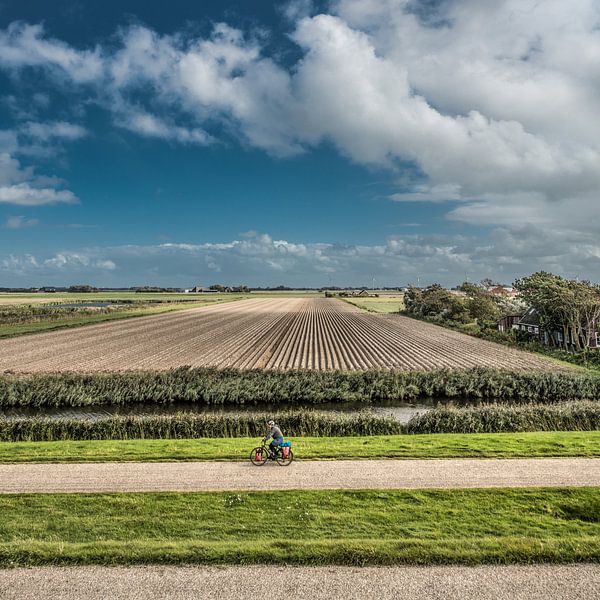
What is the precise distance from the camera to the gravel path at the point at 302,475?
1477cm

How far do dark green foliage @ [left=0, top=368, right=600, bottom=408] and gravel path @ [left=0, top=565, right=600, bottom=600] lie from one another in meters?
23.4

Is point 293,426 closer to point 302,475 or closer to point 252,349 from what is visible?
point 302,475

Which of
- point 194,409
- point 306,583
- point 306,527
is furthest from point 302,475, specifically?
point 194,409

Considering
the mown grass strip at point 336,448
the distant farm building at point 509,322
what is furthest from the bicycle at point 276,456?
the distant farm building at point 509,322

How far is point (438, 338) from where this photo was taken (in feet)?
232

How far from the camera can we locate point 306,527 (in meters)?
12.2

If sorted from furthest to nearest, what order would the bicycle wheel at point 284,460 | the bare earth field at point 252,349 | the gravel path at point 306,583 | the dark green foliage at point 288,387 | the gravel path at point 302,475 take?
the bare earth field at point 252,349 < the dark green foliage at point 288,387 < the bicycle wheel at point 284,460 < the gravel path at point 302,475 < the gravel path at point 306,583

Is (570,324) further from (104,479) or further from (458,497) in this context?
(104,479)

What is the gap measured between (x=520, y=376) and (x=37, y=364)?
147 ft

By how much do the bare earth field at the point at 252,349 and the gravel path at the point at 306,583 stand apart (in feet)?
110

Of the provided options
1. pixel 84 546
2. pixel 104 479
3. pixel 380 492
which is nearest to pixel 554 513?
pixel 380 492

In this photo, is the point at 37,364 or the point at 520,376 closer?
the point at 520,376

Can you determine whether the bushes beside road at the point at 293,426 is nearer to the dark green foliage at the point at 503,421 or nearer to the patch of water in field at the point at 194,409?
the dark green foliage at the point at 503,421

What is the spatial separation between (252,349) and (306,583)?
47.2 metres
